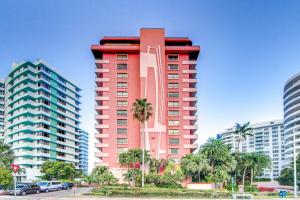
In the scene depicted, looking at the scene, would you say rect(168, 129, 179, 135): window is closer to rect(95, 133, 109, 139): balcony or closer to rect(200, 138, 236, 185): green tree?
rect(95, 133, 109, 139): balcony

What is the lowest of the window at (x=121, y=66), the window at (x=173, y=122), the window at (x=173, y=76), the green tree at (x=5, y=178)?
the green tree at (x=5, y=178)

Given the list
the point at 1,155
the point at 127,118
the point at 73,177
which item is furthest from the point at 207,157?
the point at 73,177

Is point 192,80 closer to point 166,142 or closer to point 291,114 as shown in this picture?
point 166,142

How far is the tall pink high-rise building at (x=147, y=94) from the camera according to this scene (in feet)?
331

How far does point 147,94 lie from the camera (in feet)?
335

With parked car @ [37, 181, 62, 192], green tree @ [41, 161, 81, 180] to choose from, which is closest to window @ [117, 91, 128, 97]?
parked car @ [37, 181, 62, 192]

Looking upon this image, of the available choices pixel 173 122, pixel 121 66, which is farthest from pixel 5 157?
pixel 173 122

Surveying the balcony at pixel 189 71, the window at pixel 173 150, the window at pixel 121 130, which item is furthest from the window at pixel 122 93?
the window at pixel 173 150

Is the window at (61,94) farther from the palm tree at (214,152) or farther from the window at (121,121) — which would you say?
the palm tree at (214,152)

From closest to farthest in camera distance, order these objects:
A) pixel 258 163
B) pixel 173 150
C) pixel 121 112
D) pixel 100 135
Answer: pixel 258 163 → pixel 173 150 → pixel 100 135 → pixel 121 112

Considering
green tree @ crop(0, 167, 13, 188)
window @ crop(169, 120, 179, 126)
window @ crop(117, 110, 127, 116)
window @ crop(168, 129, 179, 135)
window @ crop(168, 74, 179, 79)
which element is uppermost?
window @ crop(168, 74, 179, 79)

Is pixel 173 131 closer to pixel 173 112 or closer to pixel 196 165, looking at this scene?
pixel 173 112

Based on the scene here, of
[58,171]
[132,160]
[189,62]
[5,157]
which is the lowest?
[58,171]

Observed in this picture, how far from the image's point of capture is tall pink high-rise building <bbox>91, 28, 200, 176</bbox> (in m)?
101
